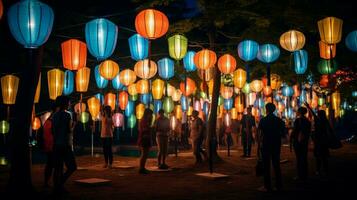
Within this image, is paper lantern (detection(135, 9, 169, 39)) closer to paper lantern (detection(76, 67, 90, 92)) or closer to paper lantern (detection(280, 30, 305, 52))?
paper lantern (detection(280, 30, 305, 52))

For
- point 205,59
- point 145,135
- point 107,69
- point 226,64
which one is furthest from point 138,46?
point 226,64

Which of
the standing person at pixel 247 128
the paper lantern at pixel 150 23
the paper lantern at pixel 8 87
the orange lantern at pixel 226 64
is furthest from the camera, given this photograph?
the standing person at pixel 247 128

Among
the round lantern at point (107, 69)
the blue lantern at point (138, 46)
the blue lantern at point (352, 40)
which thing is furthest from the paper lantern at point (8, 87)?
the blue lantern at point (352, 40)

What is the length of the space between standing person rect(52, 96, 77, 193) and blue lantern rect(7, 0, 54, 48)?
1.67 metres

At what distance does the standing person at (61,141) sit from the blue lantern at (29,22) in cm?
167

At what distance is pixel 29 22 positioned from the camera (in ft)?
28.3

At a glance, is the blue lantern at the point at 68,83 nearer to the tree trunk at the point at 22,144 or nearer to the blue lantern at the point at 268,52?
the tree trunk at the point at 22,144

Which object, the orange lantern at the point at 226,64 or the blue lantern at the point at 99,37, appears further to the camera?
the orange lantern at the point at 226,64

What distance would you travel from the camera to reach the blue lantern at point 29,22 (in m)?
8.60

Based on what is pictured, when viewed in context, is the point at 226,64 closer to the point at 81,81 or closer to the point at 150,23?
the point at 150,23

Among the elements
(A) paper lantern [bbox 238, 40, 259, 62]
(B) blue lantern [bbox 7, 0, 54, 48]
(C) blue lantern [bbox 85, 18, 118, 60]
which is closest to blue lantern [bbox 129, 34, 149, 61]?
(C) blue lantern [bbox 85, 18, 118, 60]

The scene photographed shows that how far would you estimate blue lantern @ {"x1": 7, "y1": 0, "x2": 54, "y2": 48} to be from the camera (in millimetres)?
8602

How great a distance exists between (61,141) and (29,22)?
2.91 meters

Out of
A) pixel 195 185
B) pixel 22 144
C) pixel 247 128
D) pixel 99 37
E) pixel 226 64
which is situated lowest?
pixel 195 185
